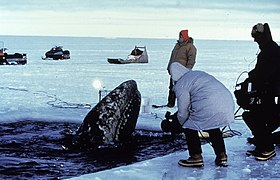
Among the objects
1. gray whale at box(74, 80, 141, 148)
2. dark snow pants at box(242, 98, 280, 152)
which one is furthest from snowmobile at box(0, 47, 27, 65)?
dark snow pants at box(242, 98, 280, 152)

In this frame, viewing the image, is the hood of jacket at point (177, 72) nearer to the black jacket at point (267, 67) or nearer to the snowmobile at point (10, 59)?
the black jacket at point (267, 67)

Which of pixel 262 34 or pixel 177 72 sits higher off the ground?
pixel 262 34

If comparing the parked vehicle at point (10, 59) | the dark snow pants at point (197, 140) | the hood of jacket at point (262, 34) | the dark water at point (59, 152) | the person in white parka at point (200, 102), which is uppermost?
the hood of jacket at point (262, 34)

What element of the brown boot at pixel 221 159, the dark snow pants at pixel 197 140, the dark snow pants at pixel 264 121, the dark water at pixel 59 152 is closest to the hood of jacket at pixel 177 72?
the dark snow pants at pixel 197 140

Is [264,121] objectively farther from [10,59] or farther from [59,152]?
[10,59]

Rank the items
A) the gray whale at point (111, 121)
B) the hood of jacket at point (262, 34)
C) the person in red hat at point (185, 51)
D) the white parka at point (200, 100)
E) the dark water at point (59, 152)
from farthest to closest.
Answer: the person in red hat at point (185, 51) → the gray whale at point (111, 121) → the dark water at point (59, 152) → the hood of jacket at point (262, 34) → the white parka at point (200, 100)

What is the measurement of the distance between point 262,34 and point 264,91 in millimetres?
743

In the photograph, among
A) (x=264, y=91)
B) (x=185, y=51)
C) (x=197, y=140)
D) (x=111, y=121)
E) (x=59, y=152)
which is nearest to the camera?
(x=197, y=140)

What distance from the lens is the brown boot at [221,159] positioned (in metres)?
6.66

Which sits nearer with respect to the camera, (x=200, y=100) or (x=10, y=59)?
(x=200, y=100)

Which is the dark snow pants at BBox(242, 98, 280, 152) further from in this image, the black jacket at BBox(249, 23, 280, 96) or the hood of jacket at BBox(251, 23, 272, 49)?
the hood of jacket at BBox(251, 23, 272, 49)

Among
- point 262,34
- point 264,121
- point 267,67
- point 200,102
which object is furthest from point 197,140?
point 262,34

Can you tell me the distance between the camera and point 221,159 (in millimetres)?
6684

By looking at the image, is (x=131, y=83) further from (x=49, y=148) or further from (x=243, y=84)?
(x=243, y=84)
